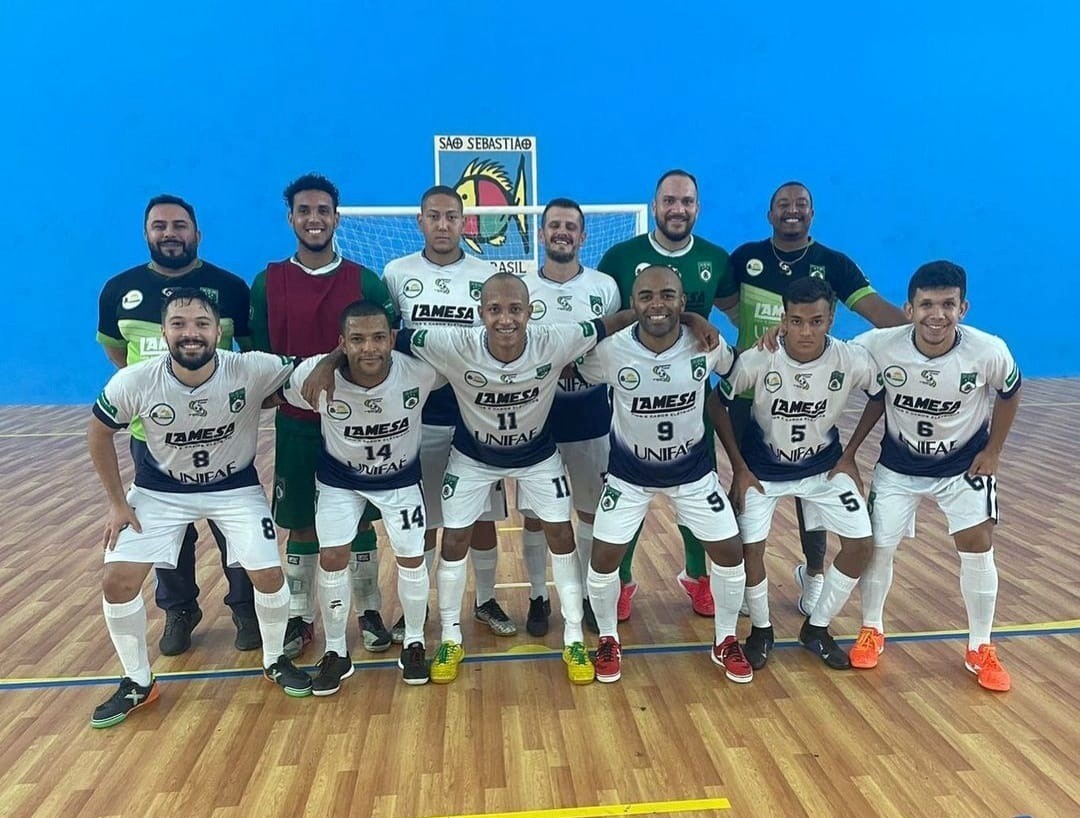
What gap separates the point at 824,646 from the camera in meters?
3.13

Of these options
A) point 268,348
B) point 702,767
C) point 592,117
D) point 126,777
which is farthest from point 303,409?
point 592,117

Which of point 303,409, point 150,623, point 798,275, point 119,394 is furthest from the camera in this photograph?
point 150,623

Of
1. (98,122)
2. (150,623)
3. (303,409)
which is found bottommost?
(150,623)

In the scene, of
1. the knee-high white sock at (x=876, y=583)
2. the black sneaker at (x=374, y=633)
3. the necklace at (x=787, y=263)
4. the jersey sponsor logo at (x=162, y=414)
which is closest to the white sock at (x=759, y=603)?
the knee-high white sock at (x=876, y=583)

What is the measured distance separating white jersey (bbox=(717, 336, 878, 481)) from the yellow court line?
1310mm

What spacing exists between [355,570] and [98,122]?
8019 mm

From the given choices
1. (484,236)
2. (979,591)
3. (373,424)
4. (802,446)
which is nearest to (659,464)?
(802,446)

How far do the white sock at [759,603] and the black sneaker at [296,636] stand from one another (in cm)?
195

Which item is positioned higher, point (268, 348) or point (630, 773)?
point (268, 348)

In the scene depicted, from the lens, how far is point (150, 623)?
142 inches

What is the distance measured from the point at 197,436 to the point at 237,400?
0.66 feet

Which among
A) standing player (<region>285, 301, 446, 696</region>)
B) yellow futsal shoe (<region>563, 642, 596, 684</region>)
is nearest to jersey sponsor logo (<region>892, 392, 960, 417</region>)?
yellow futsal shoe (<region>563, 642, 596, 684</region>)

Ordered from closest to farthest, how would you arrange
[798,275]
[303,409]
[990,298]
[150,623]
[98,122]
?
[303,409] < [798,275] < [150,623] < [98,122] < [990,298]

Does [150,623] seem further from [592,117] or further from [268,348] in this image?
[592,117]
